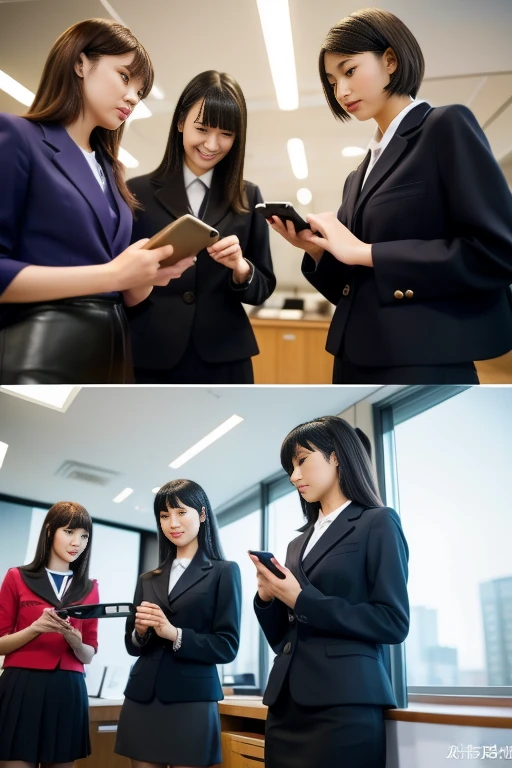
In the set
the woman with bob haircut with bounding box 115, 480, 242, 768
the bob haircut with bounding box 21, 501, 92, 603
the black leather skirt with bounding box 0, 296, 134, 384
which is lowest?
the woman with bob haircut with bounding box 115, 480, 242, 768

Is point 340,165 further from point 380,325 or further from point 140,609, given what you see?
point 140,609

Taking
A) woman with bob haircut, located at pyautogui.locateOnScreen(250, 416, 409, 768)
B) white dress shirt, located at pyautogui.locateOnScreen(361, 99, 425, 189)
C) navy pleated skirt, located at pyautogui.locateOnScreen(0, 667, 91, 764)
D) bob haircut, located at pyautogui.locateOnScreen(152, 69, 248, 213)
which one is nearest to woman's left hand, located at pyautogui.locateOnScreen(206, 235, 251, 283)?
bob haircut, located at pyautogui.locateOnScreen(152, 69, 248, 213)

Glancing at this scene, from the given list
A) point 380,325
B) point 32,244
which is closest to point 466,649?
point 380,325

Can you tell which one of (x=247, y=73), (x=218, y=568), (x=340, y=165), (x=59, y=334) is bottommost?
(x=218, y=568)

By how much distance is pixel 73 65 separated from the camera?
1.97 m

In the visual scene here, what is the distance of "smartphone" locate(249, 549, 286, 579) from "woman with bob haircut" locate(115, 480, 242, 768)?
0.26 ft

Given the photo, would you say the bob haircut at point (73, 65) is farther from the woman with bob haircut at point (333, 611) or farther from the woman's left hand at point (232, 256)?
the woman with bob haircut at point (333, 611)

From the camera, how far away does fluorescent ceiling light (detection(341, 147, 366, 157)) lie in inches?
89.5

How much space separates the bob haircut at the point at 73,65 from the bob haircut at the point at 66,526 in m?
0.99

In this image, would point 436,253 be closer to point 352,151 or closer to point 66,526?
point 352,151

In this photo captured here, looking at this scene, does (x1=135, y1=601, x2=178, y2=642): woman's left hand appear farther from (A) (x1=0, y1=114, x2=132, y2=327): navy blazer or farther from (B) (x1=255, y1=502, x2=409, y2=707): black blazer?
(A) (x1=0, y1=114, x2=132, y2=327): navy blazer

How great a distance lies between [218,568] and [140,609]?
6.8 inches

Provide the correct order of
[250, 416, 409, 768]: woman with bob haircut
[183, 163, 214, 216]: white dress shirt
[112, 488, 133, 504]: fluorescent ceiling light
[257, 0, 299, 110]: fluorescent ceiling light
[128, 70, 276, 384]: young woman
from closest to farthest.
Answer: [250, 416, 409, 768]: woman with bob haircut → [112, 488, 133, 504]: fluorescent ceiling light → [128, 70, 276, 384]: young woman → [183, 163, 214, 216]: white dress shirt → [257, 0, 299, 110]: fluorescent ceiling light

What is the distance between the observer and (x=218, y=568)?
1564mm
